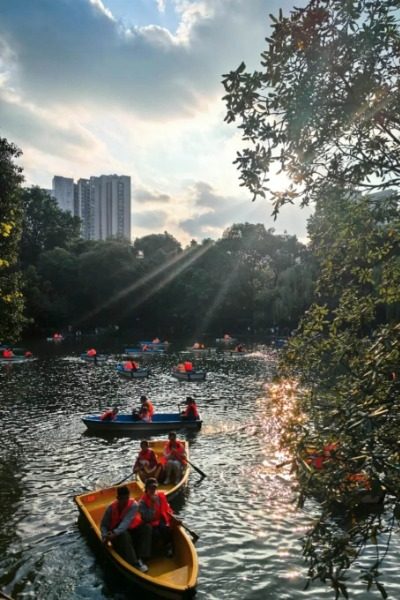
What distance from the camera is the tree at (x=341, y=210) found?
13.5 ft

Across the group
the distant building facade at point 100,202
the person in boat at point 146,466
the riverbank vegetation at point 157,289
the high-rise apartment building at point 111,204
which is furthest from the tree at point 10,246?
the high-rise apartment building at point 111,204

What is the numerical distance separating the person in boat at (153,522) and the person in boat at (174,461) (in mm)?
3746

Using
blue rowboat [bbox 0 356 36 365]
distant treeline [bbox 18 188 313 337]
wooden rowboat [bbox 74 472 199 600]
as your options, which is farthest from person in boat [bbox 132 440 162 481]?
distant treeline [bbox 18 188 313 337]

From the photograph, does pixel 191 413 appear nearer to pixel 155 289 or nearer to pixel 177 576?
pixel 177 576

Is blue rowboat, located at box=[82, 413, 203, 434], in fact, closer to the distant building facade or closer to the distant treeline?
the distant treeline

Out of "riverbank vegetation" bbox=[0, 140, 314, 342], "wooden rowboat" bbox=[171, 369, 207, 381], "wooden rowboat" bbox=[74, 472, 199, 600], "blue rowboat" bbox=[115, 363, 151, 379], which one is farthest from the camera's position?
"riverbank vegetation" bbox=[0, 140, 314, 342]

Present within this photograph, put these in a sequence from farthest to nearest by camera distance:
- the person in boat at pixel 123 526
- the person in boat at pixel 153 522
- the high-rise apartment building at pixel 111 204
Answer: the high-rise apartment building at pixel 111 204 → the person in boat at pixel 153 522 → the person in boat at pixel 123 526

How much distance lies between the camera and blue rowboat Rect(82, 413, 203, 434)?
21562mm

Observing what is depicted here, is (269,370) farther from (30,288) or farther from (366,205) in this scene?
(30,288)

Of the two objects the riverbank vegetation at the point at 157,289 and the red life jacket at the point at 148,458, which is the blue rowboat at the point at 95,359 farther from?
the riverbank vegetation at the point at 157,289

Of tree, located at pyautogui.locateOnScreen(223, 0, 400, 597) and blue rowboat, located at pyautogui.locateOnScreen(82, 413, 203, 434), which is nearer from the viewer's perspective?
tree, located at pyautogui.locateOnScreen(223, 0, 400, 597)

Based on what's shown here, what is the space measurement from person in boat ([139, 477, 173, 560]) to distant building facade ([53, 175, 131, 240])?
156346 mm

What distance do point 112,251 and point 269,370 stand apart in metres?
54.9

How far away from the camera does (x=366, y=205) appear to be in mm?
5586
